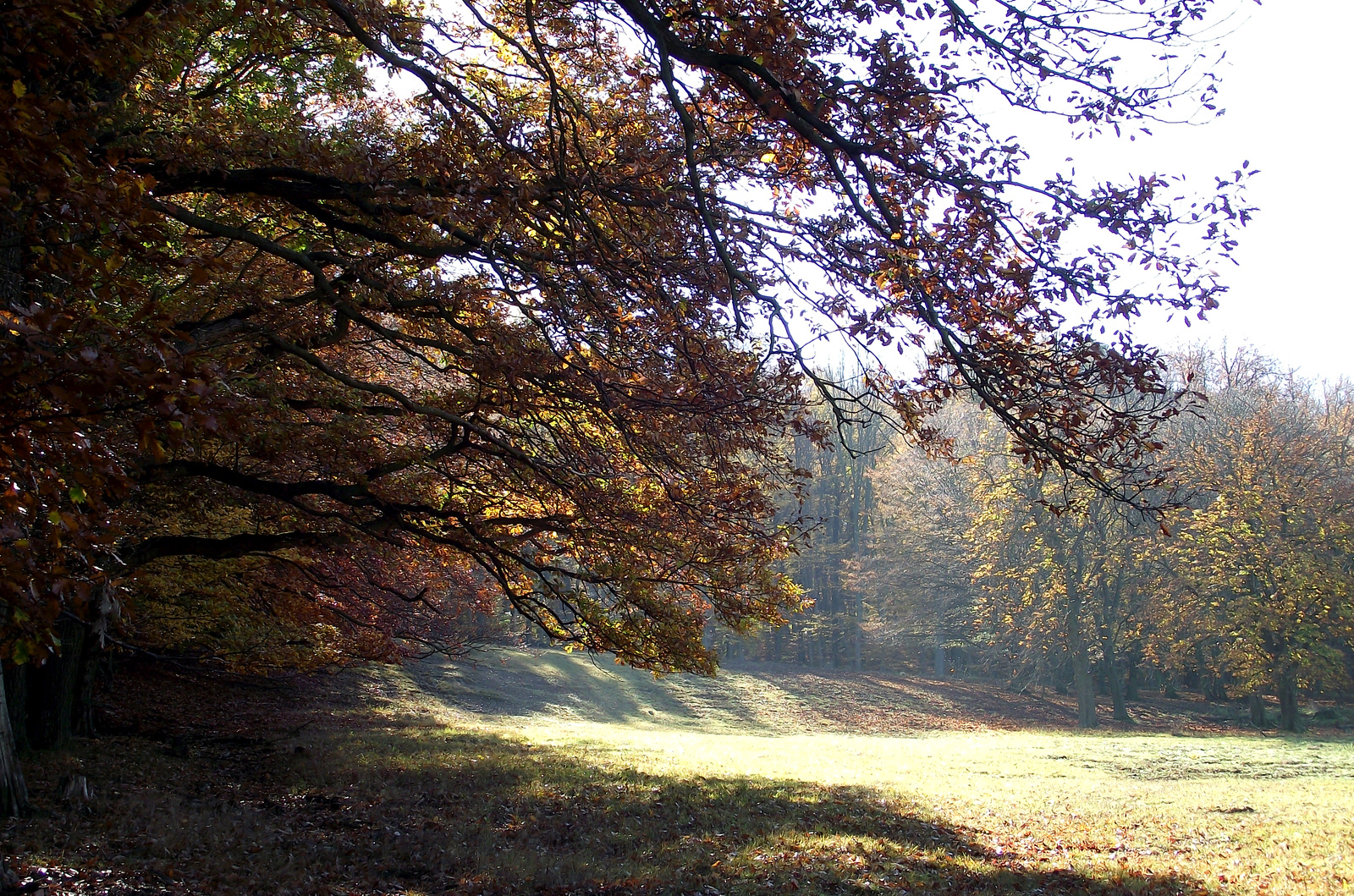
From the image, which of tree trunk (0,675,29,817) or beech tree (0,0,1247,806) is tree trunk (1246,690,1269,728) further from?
tree trunk (0,675,29,817)

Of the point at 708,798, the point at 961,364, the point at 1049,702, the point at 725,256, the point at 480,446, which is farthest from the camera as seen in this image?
the point at 1049,702

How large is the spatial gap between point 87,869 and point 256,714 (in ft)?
45.7

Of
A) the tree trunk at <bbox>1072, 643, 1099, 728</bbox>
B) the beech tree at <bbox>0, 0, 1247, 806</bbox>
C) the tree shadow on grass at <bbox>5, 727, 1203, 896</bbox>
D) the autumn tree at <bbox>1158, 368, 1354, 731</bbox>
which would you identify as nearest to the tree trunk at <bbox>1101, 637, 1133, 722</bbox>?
the tree trunk at <bbox>1072, 643, 1099, 728</bbox>

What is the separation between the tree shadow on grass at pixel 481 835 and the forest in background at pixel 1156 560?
1369cm

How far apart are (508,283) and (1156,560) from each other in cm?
3331

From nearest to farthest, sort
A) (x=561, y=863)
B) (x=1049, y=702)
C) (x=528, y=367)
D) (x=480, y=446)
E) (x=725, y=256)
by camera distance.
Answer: (x=725, y=256) → (x=528, y=367) → (x=561, y=863) → (x=480, y=446) → (x=1049, y=702)

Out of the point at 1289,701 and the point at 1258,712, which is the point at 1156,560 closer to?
the point at 1289,701

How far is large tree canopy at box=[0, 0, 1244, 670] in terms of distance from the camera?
3984 mm

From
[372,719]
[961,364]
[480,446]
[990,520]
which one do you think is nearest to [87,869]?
[480,446]

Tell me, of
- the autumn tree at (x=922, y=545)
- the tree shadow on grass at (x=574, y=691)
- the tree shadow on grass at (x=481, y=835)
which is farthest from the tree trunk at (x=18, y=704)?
the autumn tree at (x=922, y=545)

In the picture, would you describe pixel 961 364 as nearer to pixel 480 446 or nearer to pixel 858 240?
pixel 858 240

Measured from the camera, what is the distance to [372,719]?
2134cm

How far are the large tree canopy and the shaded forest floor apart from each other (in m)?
2.23

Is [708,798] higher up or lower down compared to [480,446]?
lower down
